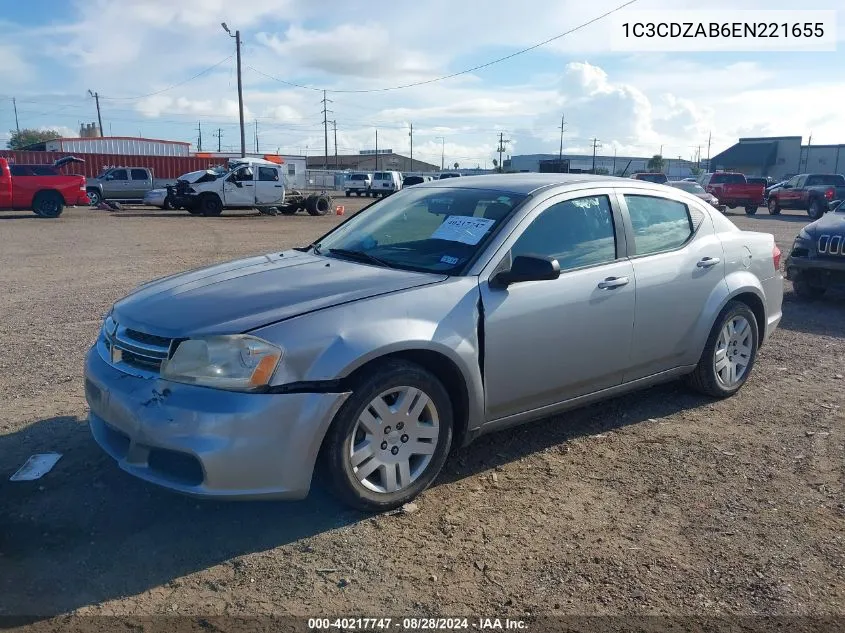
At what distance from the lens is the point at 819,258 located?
879 cm

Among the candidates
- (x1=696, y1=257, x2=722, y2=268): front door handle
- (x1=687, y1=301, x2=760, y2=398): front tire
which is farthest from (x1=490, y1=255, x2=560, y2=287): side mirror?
(x1=687, y1=301, x2=760, y2=398): front tire

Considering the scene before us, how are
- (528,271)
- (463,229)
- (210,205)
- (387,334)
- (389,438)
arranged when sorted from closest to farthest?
(387,334) < (389,438) < (528,271) < (463,229) < (210,205)

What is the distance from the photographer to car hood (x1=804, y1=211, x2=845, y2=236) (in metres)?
8.70

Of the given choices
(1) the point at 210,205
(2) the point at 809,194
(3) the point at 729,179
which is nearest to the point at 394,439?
(1) the point at 210,205

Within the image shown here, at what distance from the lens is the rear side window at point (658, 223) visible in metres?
4.57

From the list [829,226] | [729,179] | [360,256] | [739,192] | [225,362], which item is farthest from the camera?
[729,179]

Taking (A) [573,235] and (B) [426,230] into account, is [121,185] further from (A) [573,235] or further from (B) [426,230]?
(A) [573,235]

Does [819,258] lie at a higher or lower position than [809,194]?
lower

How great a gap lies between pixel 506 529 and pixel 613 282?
166 cm

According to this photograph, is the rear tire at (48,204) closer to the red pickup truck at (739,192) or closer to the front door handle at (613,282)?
the front door handle at (613,282)

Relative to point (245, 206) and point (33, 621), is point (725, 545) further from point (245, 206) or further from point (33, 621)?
point (245, 206)

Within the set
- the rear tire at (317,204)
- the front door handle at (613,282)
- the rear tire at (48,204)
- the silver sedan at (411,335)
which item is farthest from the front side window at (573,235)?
the rear tire at (317,204)

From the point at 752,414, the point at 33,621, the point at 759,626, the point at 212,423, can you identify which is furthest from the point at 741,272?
the point at 33,621

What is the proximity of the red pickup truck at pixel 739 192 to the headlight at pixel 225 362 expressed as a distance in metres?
31.9
